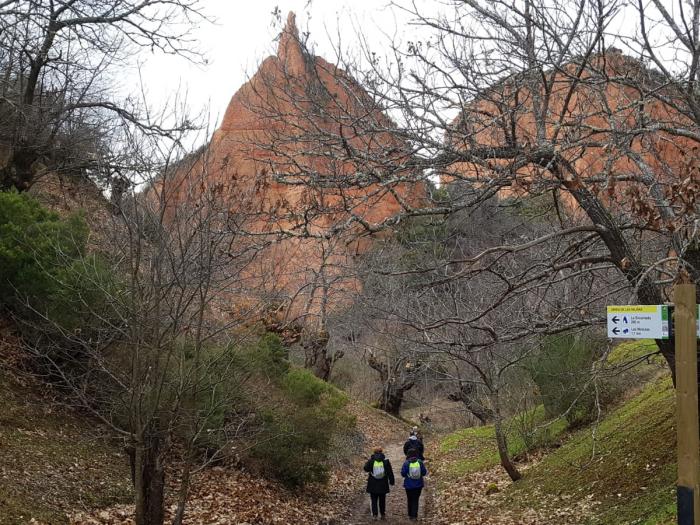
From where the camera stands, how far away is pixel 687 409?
388 centimetres

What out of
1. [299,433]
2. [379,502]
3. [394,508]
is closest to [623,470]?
[379,502]

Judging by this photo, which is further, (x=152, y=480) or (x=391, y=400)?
(x=391, y=400)

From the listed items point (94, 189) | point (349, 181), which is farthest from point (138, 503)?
point (94, 189)

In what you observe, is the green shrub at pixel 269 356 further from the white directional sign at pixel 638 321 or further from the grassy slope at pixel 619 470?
the white directional sign at pixel 638 321

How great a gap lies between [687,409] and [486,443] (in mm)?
15414

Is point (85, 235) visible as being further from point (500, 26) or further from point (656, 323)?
point (656, 323)

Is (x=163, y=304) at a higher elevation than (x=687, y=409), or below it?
higher

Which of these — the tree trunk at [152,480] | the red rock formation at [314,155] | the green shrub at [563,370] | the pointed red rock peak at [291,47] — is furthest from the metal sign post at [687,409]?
the green shrub at [563,370]

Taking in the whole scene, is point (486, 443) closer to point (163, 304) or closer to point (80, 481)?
point (80, 481)

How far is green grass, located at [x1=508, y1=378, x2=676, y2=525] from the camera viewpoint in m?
7.39

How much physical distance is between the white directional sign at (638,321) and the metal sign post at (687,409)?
202 mm

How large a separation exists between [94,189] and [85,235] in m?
7.19

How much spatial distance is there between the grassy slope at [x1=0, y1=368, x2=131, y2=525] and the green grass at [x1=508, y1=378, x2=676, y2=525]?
5.81 m

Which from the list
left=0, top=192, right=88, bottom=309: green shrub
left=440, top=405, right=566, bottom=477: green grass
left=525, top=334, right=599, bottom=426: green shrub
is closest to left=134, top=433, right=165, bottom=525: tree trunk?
left=0, top=192, right=88, bottom=309: green shrub
